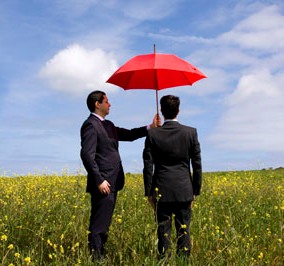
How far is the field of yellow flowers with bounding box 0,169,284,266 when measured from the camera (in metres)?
4.94

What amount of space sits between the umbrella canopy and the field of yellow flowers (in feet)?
6.16

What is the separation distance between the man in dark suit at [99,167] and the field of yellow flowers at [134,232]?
22 cm

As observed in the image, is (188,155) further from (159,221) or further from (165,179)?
(159,221)

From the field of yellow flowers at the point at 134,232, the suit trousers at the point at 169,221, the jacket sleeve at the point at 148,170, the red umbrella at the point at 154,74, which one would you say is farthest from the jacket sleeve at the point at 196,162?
the red umbrella at the point at 154,74

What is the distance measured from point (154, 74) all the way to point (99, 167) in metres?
1.61

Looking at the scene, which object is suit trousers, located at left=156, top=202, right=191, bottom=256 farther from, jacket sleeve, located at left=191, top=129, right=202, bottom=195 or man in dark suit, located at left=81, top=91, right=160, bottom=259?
man in dark suit, located at left=81, top=91, right=160, bottom=259

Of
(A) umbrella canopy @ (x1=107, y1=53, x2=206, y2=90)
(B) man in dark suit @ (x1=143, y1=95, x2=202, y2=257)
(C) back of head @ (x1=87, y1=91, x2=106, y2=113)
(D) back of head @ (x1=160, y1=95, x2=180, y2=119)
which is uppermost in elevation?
(A) umbrella canopy @ (x1=107, y1=53, x2=206, y2=90)

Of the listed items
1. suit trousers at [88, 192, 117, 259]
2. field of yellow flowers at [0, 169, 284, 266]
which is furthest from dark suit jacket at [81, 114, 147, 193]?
field of yellow flowers at [0, 169, 284, 266]

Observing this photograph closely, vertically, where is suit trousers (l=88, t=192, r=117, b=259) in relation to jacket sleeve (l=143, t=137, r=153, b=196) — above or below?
below

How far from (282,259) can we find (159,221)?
6.06 feet

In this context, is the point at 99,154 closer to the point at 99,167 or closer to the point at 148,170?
the point at 99,167

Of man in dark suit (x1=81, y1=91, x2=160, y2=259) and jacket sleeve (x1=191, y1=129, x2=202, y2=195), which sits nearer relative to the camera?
jacket sleeve (x1=191, y1=129, x2=202, y2=195)

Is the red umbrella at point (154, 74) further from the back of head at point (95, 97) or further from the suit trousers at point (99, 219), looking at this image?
the suit trousers at point (99, 219)

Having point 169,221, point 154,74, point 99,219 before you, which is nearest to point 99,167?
point 99,219
